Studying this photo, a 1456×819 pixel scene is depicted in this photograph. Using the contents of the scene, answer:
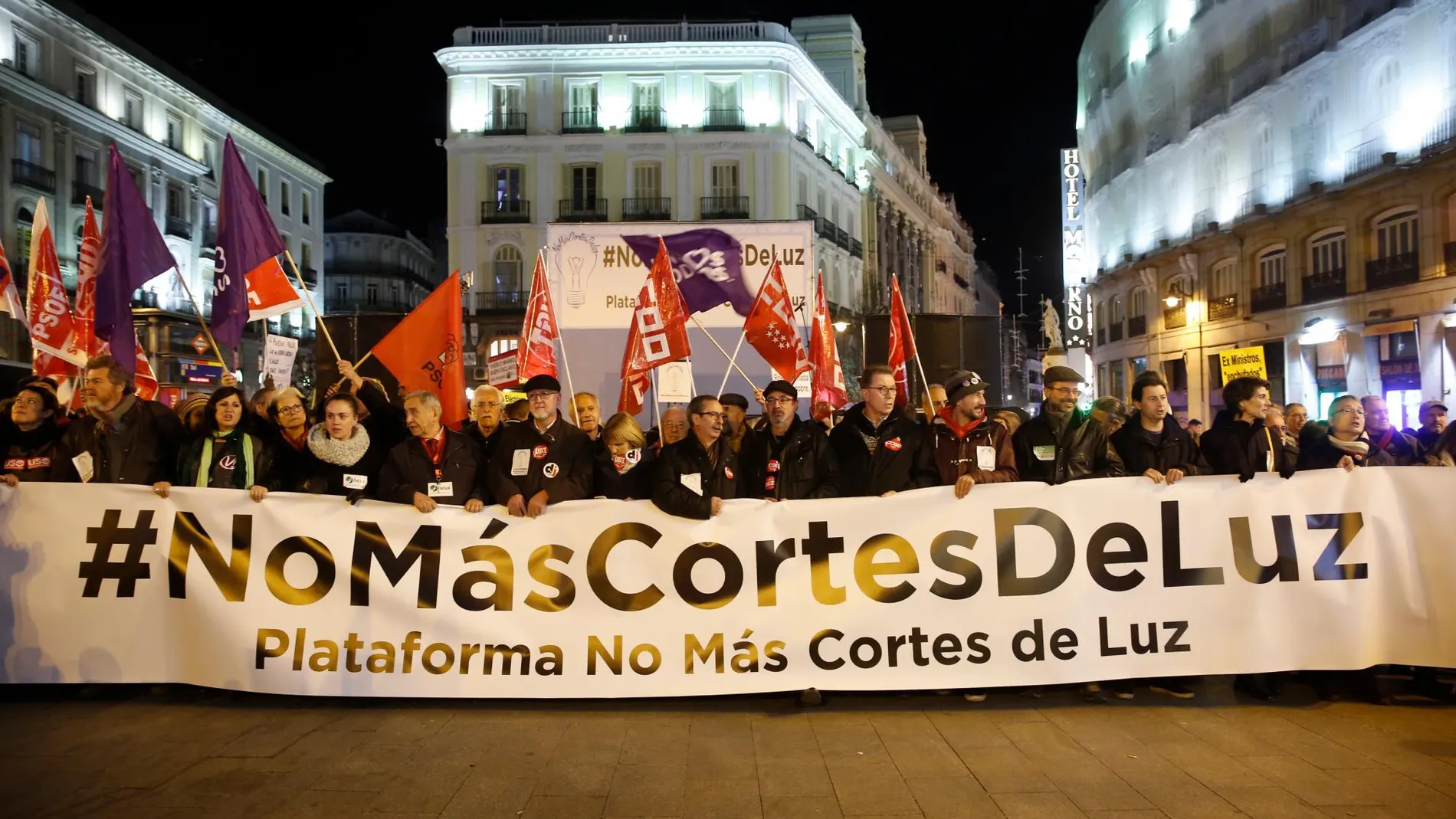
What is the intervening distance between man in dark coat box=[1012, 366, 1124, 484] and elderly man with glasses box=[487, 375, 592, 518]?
262cm

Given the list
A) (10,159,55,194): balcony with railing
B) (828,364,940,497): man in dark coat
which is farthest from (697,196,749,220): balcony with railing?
(828,364,940,497): man in dark coat

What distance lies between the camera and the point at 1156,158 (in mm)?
35219

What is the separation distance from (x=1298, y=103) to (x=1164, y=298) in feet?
25.1

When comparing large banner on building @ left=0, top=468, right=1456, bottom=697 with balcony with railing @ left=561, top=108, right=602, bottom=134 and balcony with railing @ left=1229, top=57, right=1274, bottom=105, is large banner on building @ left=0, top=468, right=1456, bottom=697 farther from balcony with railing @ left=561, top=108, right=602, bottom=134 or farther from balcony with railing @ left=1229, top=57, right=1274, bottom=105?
balcony with railing @ left=561, top=108, right=602, bottom=134

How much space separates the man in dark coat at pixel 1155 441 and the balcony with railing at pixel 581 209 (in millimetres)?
34961

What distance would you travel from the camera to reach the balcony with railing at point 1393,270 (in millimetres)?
23859

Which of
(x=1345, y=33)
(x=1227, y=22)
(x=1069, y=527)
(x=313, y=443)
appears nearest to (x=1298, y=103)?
(x=1345, y=33)

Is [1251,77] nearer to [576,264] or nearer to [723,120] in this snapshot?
[723,120]

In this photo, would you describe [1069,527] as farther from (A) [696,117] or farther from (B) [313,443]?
(A) [696,117]

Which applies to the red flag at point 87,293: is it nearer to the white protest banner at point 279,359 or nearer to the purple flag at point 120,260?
the purple flag at point 120,260

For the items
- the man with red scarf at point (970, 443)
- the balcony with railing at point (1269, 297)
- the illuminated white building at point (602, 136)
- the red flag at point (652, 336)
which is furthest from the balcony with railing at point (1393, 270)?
the man with red scarf at point (970, 443)

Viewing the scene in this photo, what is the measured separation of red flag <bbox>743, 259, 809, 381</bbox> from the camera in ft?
32.1

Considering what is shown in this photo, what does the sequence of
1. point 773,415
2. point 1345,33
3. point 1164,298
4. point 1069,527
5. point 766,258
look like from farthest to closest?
point 1164,298 → point 1345,33 → point 766,258 → point 773,415 → point 1069,527

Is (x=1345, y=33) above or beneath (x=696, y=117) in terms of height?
beneath
